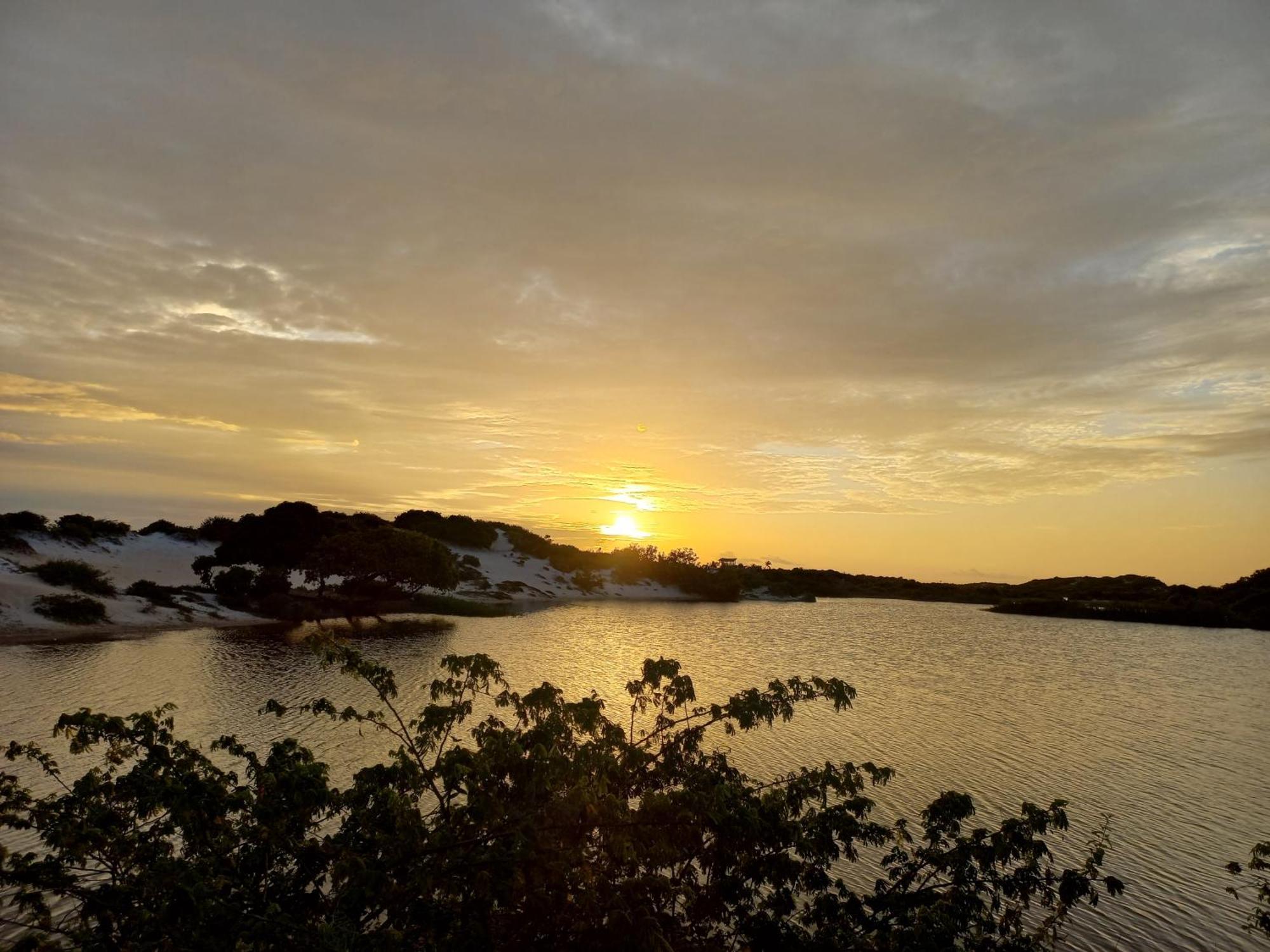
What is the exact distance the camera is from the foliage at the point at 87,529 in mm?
80188

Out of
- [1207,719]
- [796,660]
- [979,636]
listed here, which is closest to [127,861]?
[1207,719]

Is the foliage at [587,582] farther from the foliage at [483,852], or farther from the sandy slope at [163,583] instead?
the foliage at [483,852]

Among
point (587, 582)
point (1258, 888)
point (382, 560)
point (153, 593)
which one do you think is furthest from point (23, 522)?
point (1258, 888)

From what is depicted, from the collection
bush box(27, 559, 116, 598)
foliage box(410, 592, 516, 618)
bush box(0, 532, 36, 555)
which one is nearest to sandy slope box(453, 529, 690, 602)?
foliage box(410, 592, 516, 618)

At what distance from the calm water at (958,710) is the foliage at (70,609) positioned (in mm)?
6784

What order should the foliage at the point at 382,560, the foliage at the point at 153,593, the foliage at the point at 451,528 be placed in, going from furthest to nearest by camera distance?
the foliage at the point at 451,528
the foliage at the point at 382,560
the foliage at the point at 153,593

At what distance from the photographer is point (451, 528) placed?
137 meters

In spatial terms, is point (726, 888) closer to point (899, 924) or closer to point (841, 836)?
point (841, 836)

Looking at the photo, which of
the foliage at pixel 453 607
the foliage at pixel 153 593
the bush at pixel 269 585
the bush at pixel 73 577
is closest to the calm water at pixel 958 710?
the foliage at pixel 153 593

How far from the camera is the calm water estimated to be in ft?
65.4

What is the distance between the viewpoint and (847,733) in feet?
100

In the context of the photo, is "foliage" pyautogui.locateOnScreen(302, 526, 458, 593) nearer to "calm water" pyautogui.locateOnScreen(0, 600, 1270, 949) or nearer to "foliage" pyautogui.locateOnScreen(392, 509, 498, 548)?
"calm water" pyautogui.locateOnScreen(0, 600, 1270, 949)

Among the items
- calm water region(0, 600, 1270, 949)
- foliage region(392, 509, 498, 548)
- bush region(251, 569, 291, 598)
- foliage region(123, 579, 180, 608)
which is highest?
foliage region(392, 509, 498, 548)

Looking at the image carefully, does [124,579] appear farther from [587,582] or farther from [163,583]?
[587,582]
